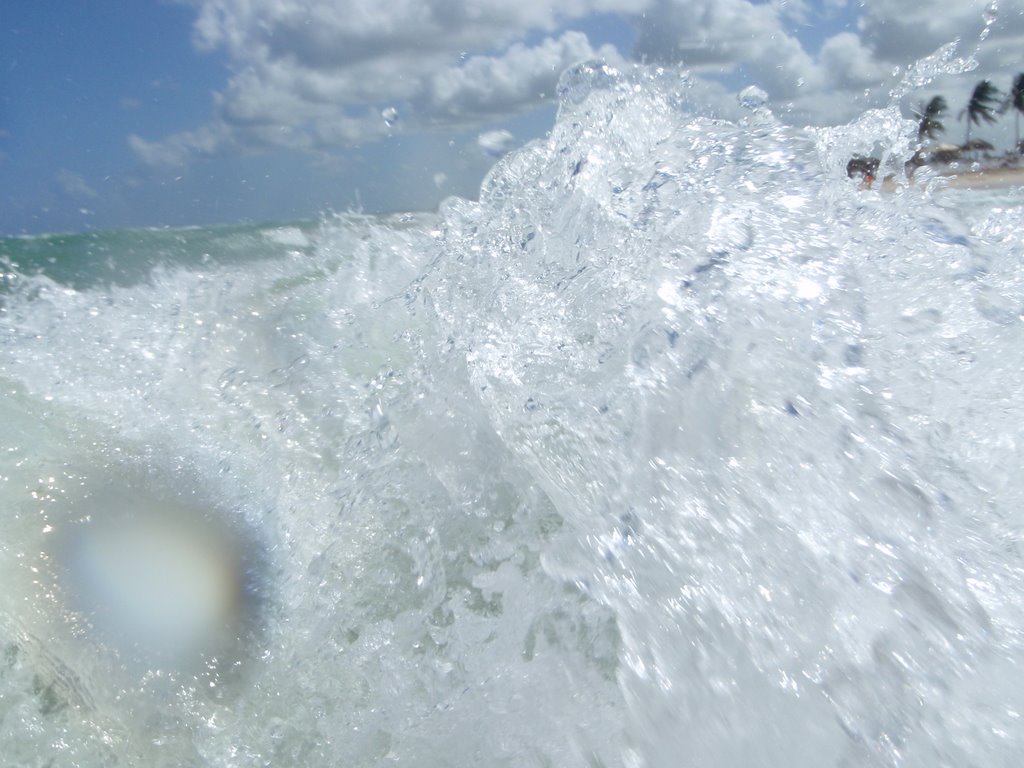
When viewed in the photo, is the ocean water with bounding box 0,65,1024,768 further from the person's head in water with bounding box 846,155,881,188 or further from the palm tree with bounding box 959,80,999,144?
the palm tree with bounding box 959,80,999,144

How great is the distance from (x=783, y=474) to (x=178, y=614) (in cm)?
137

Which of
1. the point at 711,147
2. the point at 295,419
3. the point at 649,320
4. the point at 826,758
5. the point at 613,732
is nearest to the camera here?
the point at 826,758

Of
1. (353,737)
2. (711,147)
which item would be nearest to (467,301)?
(711,147)

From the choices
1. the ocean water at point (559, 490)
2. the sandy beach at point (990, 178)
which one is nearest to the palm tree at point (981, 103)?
the sandy beach at point (990, 178)

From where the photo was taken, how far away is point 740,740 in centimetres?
149

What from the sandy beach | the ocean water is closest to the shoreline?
the sandy beach

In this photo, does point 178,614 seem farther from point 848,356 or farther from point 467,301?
point 848,356

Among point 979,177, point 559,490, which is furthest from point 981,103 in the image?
point 559,490

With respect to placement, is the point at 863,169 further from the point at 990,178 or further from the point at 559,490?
the point at 990,178

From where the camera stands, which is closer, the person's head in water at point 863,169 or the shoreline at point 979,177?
the person's head in water at point 863,169

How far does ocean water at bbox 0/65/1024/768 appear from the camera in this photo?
1592 millimetres

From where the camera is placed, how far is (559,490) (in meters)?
1.97

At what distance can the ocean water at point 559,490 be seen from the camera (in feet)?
5.22

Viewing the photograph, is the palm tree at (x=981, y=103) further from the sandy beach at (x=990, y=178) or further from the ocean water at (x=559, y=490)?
the ocean water at (x=559, y=490)
